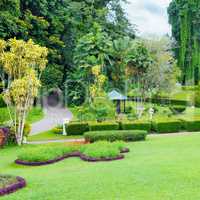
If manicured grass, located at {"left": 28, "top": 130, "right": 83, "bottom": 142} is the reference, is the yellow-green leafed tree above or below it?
above

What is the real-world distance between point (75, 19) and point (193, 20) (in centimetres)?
1680

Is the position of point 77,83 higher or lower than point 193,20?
lower

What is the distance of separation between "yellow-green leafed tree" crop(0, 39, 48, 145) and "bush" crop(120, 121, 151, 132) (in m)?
5.11

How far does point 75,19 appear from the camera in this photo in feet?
129

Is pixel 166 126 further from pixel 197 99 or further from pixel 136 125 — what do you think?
pixel 197 99

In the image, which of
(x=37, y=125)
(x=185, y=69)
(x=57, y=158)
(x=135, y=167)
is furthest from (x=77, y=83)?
(x=135, y=167)

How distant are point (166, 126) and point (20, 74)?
25.7 ft

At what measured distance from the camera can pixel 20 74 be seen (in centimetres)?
1789

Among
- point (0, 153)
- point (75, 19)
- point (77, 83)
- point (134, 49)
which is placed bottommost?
point (0, 153)

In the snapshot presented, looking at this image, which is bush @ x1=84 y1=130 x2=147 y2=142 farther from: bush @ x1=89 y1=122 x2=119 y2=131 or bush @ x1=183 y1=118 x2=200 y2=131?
bush @ x1=183 y1=118 x2=200 y2=131

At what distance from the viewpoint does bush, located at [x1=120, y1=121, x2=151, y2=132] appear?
2036 centimetres

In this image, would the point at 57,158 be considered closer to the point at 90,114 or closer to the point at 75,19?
the point at 90,114

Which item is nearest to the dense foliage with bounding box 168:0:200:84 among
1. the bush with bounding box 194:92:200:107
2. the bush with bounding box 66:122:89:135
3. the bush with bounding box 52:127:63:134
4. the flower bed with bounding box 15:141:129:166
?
the bush with bounding box 194:92:200:107

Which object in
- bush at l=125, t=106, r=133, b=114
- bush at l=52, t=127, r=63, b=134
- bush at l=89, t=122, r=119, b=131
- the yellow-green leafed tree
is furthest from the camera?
bush at l=125, t=106, r=133, b=114
